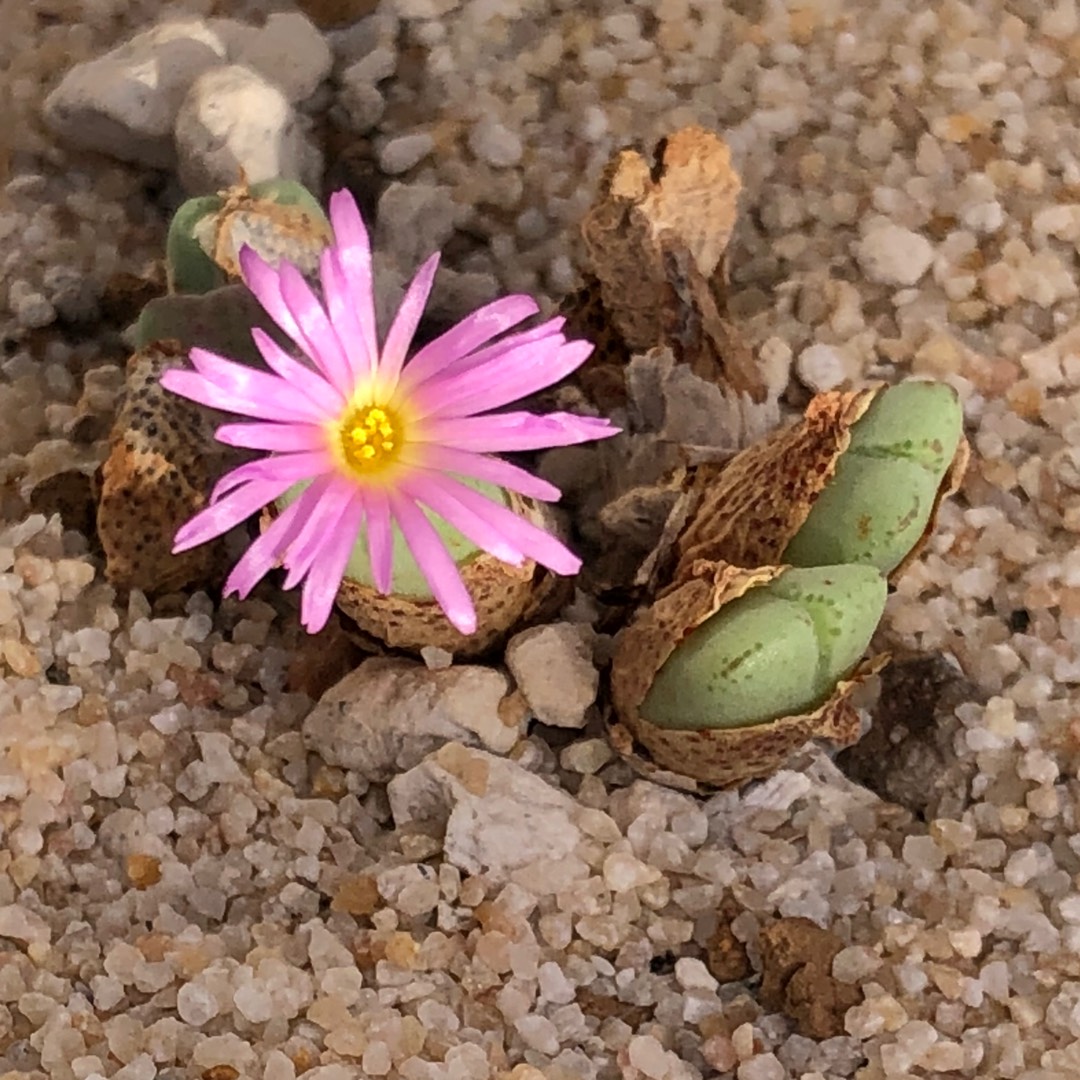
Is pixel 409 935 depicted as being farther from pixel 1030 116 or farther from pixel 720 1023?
pixel 1030 116

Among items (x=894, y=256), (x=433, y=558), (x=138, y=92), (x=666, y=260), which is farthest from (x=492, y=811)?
(x=138, y=92)

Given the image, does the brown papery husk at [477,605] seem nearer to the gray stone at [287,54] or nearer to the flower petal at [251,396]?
the flower petal at [251,396]

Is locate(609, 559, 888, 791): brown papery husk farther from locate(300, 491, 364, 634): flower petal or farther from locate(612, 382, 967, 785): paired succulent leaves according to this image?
locate(300, 491, 364, 634): flower petal

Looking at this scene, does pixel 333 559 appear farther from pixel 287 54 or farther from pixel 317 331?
pixel 287 54

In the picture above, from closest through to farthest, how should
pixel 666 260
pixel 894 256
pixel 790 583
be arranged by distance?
pixel 790 583, pixel 666 260, pixel 894 256

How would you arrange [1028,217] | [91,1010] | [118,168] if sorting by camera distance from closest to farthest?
[91,1010] → [1028,217] → [118,168]

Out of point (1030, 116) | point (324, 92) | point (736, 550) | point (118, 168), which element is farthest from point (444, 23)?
point (736, 550)
